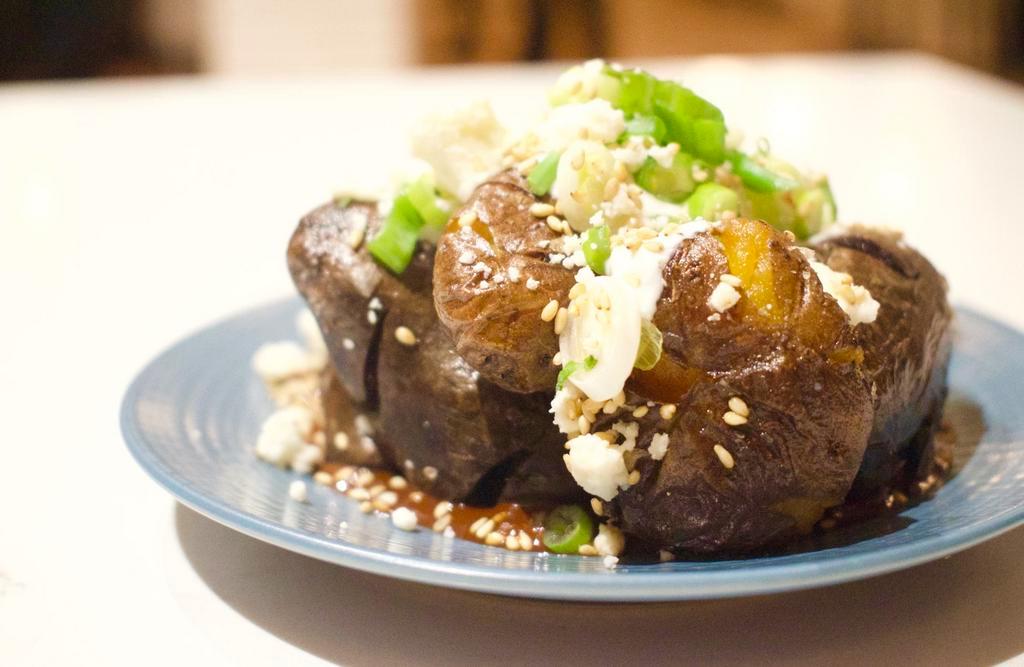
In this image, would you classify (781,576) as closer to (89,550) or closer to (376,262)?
(376,262)

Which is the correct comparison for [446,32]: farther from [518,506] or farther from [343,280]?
[518,506]

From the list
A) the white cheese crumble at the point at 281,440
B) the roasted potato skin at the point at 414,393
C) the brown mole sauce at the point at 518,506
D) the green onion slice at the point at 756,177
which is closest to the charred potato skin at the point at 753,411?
the brown mole sauce at the point at 518,506

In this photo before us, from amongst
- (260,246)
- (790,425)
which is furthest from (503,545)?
(260,246)

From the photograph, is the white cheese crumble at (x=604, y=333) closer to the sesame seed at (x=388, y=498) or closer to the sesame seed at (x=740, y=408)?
the sesame seed at (x=740, y=408)

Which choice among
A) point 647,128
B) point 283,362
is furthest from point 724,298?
point 283,362

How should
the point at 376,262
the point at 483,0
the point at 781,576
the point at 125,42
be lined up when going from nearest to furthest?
the point at 781,576 → the point at 376,262 → the point at 483,0 → the point at 125,42

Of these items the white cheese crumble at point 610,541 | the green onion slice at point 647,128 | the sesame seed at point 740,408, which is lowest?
the white cheese crumble at point 610,541
